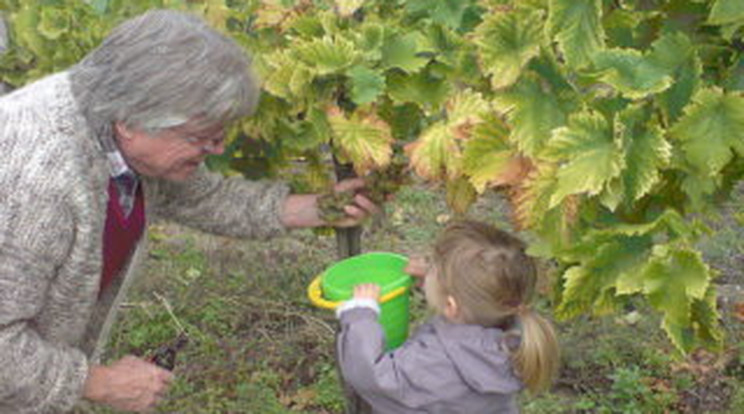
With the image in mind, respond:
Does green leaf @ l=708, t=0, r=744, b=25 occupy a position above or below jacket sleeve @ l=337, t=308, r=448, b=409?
above

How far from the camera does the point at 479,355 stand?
2334 mm

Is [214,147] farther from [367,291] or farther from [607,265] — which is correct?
[607,265]

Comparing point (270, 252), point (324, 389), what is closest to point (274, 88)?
point (324, 389)

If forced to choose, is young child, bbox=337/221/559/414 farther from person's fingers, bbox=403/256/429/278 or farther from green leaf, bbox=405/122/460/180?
green leaf, bbox=405/122/460/180

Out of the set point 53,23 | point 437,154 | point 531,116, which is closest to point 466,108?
point 437,154

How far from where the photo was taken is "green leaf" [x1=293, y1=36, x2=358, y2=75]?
6.40 ft

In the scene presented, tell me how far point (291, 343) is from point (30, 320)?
6.51 ft

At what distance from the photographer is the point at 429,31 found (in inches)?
79.1

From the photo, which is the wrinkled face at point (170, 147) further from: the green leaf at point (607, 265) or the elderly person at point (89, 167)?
the green leaf at point (607, 265)

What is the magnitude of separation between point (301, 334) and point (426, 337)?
1940 millimetres

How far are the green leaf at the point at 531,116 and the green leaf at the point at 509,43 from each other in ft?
0.12

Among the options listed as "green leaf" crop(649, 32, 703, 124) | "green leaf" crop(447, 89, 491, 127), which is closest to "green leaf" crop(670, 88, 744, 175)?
"green leaf" crop(649, 32, 703, 124)

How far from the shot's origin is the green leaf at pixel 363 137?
6.70 feet

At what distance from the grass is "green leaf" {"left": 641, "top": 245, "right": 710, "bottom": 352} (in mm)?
2409
